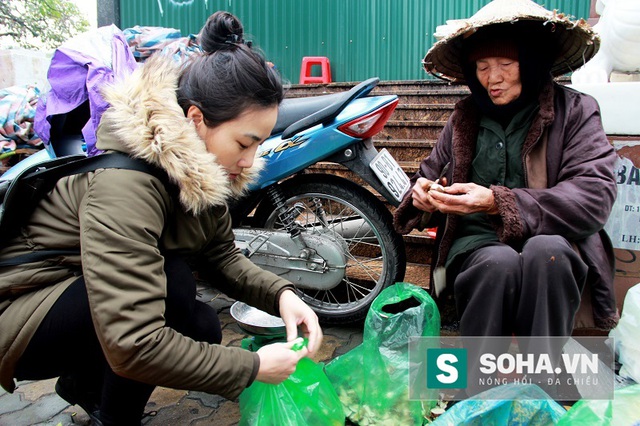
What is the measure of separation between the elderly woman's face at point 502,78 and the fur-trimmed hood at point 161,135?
1158 millimetres

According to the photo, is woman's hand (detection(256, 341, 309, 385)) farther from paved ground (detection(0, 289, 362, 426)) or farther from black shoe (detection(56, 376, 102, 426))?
black shoe (detection(56, 376, 102, 426))

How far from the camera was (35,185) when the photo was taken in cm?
121

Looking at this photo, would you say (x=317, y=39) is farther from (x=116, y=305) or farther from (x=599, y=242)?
(x=116, y=305)

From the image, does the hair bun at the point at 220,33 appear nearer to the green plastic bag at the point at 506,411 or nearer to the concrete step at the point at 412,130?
the green plastic bag at the point at 506,411

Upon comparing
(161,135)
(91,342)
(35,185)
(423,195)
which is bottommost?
(91,342)

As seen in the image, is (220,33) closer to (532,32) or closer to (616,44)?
(532,32)

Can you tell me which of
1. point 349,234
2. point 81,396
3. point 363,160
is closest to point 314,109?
point 363,160

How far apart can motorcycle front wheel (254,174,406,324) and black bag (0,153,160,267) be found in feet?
4.23

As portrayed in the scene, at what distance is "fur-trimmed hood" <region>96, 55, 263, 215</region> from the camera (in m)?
1.16

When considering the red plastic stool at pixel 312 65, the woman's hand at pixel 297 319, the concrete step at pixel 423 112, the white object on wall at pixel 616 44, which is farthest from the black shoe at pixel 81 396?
the red plastic stool at pixel 312 65

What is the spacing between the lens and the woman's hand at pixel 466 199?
1.57 m

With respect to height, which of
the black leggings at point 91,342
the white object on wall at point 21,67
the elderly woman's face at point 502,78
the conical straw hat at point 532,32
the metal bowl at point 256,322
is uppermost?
the white object on wall at point 21,67

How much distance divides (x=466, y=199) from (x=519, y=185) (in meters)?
0.35

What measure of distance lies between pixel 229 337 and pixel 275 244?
1.79ft
